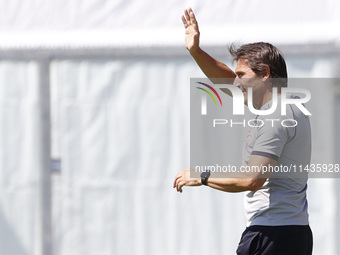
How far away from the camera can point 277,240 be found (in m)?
2.78

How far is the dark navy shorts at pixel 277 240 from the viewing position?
279 cm

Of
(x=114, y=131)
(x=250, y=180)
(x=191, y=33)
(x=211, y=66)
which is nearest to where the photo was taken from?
(x=250, y=180)

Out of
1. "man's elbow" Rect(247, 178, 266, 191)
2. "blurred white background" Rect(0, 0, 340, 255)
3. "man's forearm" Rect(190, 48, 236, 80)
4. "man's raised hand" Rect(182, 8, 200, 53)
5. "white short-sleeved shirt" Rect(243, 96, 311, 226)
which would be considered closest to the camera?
"man's elbow" Rect(247, 178, 266, 191)

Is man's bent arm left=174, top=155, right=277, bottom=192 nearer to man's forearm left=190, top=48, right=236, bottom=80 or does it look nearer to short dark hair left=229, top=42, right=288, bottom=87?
short dark hair left=229, top=42, right=288, bottom=87

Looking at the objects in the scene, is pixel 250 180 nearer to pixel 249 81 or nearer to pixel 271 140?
pixel 271 140

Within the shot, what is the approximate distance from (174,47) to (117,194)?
0.95 metres

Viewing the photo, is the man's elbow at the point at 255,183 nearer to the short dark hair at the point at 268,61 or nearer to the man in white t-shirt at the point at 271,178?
the man in white t-shirt at the point at 271,178

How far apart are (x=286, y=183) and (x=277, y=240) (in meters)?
0.23

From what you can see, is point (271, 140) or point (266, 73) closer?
point (271, 140)

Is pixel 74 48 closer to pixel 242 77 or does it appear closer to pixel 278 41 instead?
pixel 278 41

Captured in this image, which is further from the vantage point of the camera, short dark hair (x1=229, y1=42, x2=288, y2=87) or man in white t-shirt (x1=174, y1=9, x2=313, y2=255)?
short dark hair (x1=229, y1=42, x2=288, y2=87)

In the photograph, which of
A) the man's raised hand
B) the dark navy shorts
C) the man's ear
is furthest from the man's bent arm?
the man's raised hand

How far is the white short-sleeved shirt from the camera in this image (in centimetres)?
276

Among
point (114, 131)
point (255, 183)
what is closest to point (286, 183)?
point (255, 183)
